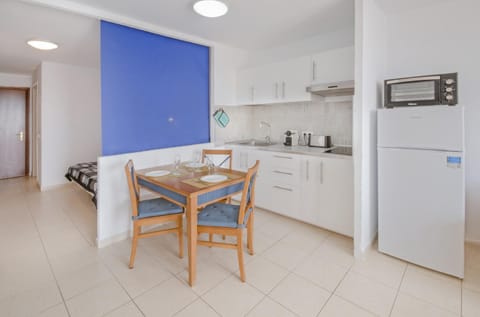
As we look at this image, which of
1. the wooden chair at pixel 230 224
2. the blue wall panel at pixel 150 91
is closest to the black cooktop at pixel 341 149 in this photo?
the wooden chair at pixel 230 224

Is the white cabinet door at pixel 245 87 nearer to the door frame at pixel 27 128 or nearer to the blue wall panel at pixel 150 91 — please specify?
the blue wall panel at pixel 150 91

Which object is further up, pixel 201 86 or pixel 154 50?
pixel 154 50

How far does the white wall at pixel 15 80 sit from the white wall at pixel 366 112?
6.66m

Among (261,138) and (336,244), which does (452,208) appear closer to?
(336,244)

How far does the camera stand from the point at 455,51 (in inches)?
91.4

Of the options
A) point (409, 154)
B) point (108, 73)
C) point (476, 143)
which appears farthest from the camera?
point (108, 73)

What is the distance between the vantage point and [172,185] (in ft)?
6.40

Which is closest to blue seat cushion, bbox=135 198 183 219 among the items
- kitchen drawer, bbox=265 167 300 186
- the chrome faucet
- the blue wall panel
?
the blue wall panel

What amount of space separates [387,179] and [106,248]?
9.04 ft

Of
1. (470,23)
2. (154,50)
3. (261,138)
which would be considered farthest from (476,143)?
(154,50)

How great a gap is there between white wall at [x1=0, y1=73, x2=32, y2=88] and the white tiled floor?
424 cm

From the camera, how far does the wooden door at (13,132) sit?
17.3 feet

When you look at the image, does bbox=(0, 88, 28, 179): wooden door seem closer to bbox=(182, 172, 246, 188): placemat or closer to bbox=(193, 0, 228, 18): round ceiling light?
bbox=(193, 0, 228, 18): round ceiling light

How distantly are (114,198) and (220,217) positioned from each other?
1324mm
